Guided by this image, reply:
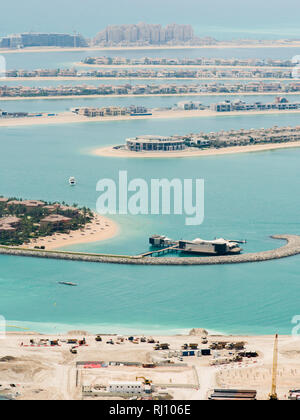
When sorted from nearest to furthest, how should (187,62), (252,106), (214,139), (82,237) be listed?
(82,237) < (214,139) < (252,106) < (187,62)

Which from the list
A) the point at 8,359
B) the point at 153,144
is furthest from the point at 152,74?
the point at 8,359

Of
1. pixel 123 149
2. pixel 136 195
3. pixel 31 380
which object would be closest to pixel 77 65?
pixel 123 149

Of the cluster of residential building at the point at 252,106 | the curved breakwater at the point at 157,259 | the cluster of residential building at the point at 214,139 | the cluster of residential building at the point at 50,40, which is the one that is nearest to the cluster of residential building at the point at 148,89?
the cluster of residential building at the point at 252,106

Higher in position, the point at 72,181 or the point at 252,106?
the point at 252,106

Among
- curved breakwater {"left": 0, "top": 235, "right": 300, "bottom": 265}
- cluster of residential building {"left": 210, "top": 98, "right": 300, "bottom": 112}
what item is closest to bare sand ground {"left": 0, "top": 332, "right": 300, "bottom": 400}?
curved breakwater {"left": 0, "top": 235, "right": 300, "bottom": 265}

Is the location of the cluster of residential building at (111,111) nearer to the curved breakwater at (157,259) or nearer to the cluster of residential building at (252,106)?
the cluster of residential building at (252,106)

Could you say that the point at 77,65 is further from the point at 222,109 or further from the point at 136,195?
the point at 136,195

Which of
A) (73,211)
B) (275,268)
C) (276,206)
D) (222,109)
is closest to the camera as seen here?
(275,268)

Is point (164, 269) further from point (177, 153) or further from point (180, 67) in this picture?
point (180, 67)

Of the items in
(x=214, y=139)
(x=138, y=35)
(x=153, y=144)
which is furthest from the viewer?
(x=138, y=35)
